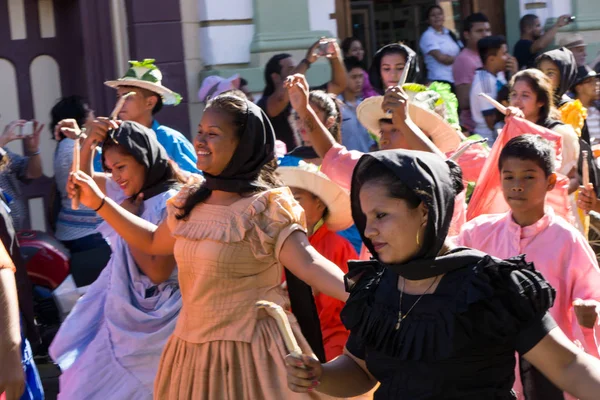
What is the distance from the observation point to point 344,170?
5.60m

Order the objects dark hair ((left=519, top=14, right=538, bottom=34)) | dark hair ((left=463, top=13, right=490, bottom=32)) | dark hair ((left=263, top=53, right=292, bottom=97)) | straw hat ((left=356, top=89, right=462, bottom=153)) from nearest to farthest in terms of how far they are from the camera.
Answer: straw hat ((left=356, top=89, right=462, bottom=153)) < dark hair ((left=263, top=53, right=292, bottom=97)) < dark hair ((left=463, top=13, right=490, bottom=32)) < dark hair ((left=519, top=14, right=538, bottom=34))

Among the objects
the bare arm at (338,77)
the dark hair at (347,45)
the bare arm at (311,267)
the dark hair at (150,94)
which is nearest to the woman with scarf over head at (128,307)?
the bare arm at (311,267)

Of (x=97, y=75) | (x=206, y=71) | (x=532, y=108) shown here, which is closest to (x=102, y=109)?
(x=97, y=75)

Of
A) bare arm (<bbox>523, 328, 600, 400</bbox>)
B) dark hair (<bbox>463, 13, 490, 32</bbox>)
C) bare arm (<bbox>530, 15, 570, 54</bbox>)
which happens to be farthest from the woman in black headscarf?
bare arm (<bbox>530, 15, 570, 54</bbox>)

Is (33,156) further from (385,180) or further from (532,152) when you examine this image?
(385,180)

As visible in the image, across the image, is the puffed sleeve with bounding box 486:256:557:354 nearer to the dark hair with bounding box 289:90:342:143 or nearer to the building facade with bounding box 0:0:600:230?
the dark hair with bounding box 289:90:342:143

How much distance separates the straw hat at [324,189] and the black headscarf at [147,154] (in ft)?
1.82

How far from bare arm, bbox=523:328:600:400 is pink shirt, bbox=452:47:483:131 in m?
Result: 7.20

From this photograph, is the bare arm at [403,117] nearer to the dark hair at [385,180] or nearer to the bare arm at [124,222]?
the bare arm at [124,222]

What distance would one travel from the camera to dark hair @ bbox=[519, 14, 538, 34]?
37.2ft

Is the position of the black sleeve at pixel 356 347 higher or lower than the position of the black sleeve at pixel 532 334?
lower

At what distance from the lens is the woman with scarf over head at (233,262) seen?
4.20 m

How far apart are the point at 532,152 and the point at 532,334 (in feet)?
5.94

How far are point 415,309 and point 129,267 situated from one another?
2367 mm
